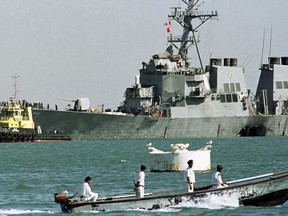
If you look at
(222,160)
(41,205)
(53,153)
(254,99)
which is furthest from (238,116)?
(41,205)

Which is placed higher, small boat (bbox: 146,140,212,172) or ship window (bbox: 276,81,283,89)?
ship window (bbox: 276,81,283,89)

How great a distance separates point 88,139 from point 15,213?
6642 cm

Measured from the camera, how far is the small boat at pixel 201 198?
113 ft

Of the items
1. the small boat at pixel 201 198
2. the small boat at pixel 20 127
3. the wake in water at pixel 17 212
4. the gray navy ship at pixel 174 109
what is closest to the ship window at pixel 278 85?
the gray navy ship at pixel 174 109

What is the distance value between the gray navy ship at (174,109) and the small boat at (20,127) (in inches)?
43.4

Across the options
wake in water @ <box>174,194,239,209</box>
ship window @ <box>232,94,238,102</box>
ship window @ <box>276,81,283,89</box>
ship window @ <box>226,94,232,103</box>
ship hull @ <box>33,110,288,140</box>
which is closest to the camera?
wake in water @ <box>174,194,239,209</box>

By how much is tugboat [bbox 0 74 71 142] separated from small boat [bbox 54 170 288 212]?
66128 millimetres

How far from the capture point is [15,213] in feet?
116

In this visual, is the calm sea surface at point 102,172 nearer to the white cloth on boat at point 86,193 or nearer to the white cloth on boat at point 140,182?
the white cloth on boat at point 86,193

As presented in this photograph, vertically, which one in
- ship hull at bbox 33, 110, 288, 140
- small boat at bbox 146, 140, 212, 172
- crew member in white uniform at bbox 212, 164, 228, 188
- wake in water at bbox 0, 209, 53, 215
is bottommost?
wake in water at bbox 0, 209, 53, 215

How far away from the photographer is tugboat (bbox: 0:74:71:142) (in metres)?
101

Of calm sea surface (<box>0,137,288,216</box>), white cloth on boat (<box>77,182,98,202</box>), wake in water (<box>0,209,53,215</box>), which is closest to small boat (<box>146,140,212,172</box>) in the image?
calm sea surface (<box>0,137,288,216</box>)

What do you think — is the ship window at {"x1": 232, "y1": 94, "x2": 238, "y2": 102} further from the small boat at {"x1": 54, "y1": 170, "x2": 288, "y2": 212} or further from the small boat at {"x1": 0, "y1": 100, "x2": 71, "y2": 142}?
the small boat at {"x1": 54, "y1": 170, "x2": 288, "y2": 212}

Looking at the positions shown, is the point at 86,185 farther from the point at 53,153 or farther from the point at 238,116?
the point at 238,116
